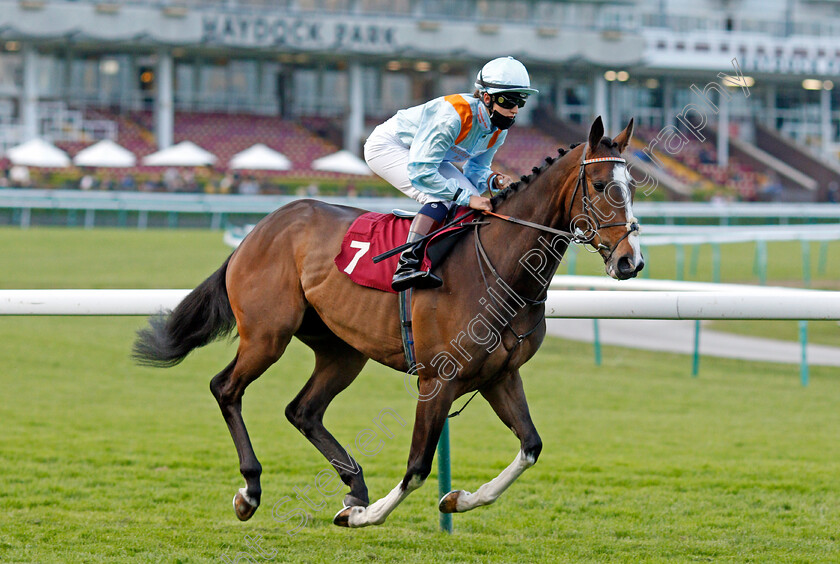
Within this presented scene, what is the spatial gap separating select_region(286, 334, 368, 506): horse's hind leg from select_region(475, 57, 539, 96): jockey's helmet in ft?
4.12

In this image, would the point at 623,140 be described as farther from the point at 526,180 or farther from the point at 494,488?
the point at 494,488

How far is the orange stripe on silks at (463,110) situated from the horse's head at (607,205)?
47 centimetres

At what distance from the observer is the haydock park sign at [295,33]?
35656mm

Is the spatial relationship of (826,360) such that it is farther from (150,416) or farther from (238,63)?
(238,63)

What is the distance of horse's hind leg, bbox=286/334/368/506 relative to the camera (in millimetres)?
3963

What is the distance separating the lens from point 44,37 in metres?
33.6

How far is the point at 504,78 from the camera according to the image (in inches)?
144

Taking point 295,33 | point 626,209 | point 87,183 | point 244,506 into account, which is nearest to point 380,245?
point 626,209

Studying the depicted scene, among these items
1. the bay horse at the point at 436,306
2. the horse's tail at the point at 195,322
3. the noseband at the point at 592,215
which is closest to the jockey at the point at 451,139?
the bay horse at the point at 436,306

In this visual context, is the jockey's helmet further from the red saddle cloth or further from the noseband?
the red saddle cloth

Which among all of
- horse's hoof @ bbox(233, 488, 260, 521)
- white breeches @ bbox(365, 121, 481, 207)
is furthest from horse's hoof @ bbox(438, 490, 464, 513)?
white breeches @ bbox(365, 121, 481, 207)

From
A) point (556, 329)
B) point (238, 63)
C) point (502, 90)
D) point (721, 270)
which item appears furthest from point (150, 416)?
point (238, 63)

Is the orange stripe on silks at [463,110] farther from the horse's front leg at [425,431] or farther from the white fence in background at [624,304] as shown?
the horse's front leg at [425,431]

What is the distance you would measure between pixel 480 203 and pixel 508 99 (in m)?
0.40
